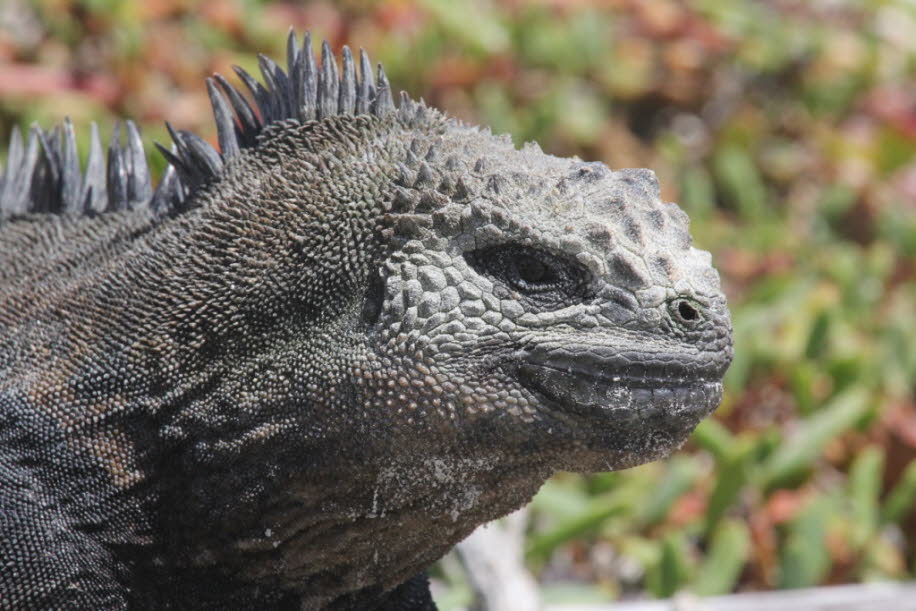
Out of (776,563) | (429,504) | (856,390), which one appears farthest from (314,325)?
(856,390)

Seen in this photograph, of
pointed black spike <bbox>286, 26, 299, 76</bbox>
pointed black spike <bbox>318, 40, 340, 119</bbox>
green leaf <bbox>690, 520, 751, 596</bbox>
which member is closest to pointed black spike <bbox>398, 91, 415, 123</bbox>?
pointed black spike <bbox>318, 40, 340, 119</bbox>

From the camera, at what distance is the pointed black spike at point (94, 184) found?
2.90 meters

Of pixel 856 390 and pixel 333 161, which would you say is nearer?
pixel 333 161

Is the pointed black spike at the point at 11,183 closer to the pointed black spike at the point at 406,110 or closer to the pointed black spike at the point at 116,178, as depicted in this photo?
the pointed black spike at the point at 116,178

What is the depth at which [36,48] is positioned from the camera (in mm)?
7738

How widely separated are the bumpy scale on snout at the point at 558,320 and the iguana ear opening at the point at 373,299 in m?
0.03

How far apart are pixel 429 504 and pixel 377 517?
0.10 metres

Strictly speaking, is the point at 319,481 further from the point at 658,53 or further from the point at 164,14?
the point at 658,53

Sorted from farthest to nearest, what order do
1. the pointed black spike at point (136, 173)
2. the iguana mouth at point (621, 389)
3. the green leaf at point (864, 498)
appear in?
the green leaf at point (864, 498) → the pointed black spike at point (136, 173) → the iguana mouth at point (621, 389)

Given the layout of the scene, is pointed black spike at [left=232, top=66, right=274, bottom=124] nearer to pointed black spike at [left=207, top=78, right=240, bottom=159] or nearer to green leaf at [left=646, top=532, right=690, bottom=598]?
pointed black spike at [left=207, top=78, right=240, bottom=159]

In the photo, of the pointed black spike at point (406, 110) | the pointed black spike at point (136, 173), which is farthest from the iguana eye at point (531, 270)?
the pointed black spike at point (136, 173)

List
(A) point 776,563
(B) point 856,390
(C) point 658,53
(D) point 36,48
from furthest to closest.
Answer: (C) point 658,53 → (D) point 36,48 → (B) point 856,390 → (A) point 776,563

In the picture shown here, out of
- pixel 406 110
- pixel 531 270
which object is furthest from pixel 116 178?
pixel 531 270

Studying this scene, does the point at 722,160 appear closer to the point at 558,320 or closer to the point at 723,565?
the point at 723,565
